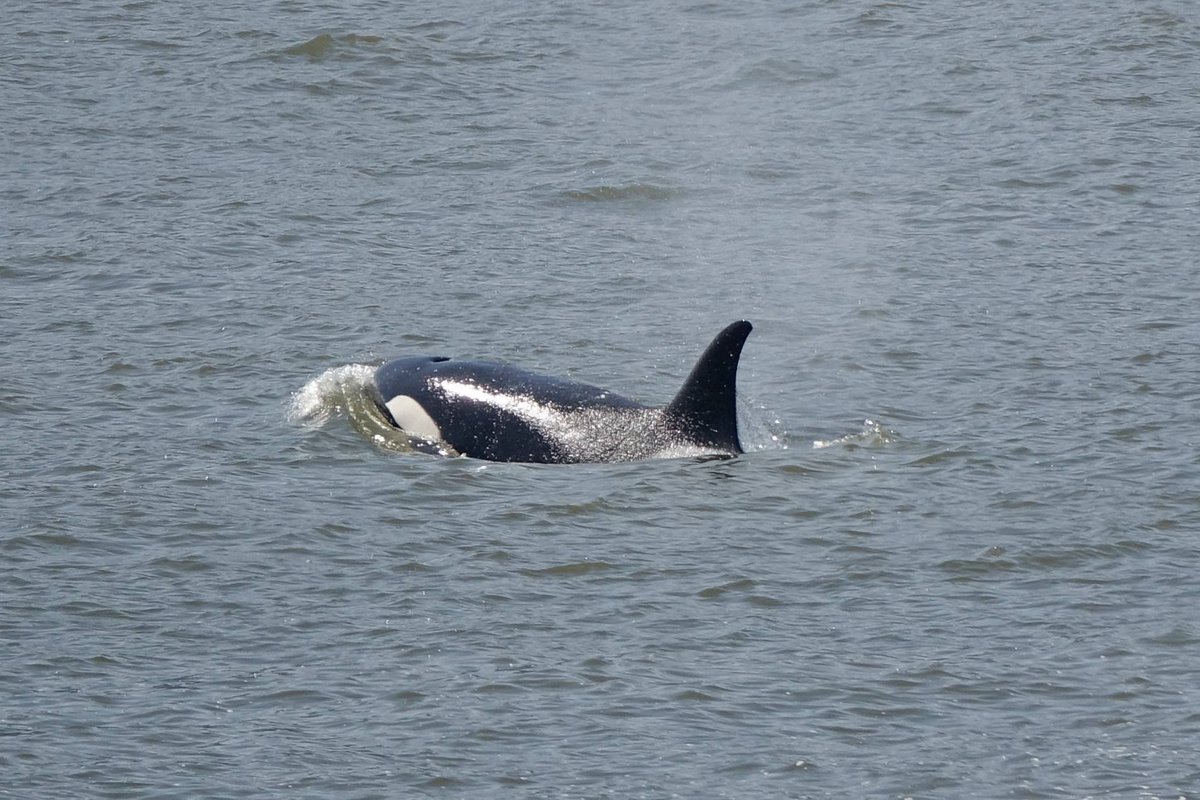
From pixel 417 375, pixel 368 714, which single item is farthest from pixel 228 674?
pixel 417 375

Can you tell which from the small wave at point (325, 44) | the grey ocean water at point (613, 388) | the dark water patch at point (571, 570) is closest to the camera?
the grey ocean water at point (613, 388)

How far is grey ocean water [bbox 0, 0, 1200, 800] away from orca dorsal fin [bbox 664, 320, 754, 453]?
28 cm

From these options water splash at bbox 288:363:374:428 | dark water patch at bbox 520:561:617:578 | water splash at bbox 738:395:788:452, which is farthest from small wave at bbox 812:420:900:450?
water splash at bbox 288:363:374:428

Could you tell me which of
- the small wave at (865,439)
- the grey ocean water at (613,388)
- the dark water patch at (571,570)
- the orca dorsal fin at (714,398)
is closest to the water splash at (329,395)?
the grey ocean water at (613,388)

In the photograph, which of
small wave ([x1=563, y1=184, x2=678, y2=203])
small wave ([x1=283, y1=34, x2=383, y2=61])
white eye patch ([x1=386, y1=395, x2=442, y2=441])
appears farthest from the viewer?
small wave ([x1=283, y1=34, x2=383, y2=61])

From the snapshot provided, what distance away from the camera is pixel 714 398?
13484 mm

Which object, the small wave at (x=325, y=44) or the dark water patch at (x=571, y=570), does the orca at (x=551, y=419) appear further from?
the small wave at (x=325, y=44)

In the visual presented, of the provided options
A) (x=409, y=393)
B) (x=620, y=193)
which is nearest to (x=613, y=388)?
(x=409, y=393)

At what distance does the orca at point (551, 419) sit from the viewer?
13768mm

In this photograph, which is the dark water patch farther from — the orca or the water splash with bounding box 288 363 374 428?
the water splash with bounding box 288 363 374 428

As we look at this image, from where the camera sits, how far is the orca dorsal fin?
13.2 meters

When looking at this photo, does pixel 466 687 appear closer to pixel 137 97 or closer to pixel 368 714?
pixel 368 714

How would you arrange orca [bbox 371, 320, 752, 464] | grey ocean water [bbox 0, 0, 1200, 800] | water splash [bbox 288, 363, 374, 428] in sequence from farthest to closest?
water splash [bbox 288, 363, 374, 428]
orca [bbox 371, 320, 752, 464]
grey ocean water [bbox 0, 0, 1200, 800]

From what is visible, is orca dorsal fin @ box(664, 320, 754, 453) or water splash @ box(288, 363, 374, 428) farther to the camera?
water splash @ box(288, 363, 374, 428)
